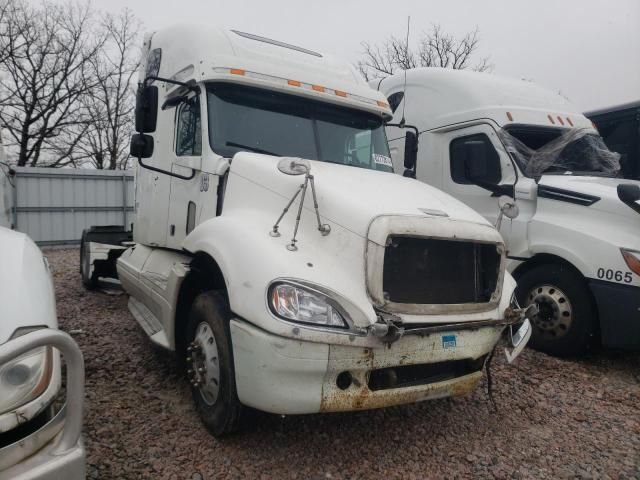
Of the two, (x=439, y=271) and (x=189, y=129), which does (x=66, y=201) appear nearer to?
(x=189, y=129)

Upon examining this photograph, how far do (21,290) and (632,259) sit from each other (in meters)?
4.80

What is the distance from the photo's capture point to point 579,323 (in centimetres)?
472

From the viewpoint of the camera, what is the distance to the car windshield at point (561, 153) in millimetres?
5549

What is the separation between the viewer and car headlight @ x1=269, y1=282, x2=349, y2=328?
2516mm

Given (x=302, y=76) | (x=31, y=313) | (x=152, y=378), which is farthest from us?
(x=302, y=76)

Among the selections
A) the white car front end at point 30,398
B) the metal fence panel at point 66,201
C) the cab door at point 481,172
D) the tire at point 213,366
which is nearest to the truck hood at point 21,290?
the white car front end at point 30,398

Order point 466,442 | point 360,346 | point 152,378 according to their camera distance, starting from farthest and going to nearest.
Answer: point 152,378
point 466,442
point 360,346

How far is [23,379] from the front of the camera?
6.02 feet

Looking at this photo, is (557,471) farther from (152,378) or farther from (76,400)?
(152,378)

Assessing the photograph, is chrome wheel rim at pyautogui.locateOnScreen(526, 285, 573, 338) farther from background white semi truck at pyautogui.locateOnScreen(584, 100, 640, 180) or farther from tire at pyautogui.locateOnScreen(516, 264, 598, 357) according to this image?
background white semi truck at pyautogui.locateOnScreen(584, 100, 640, 180)

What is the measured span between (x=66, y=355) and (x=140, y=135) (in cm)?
274

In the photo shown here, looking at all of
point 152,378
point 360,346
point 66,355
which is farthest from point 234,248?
point 152,378

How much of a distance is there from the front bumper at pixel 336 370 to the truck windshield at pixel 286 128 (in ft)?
5.87

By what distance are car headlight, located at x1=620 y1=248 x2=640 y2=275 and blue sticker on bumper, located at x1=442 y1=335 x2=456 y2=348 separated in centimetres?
256
